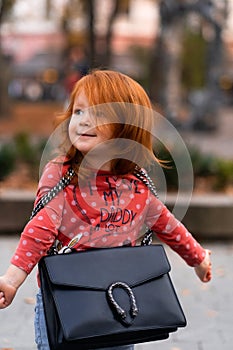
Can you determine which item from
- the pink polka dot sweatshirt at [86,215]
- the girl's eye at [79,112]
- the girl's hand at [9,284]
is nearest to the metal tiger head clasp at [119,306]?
the pink polka dot sweatshirt at [86,215]

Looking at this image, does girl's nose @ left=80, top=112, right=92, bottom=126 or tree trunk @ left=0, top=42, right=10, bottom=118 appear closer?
girl's nose @ left=80, top=112, right=92, bottom=126

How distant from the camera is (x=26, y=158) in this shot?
8.98 metres

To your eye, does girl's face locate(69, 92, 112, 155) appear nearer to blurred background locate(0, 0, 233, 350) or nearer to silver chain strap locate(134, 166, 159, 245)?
silver chain strap locate(134, 166, 159, 245)

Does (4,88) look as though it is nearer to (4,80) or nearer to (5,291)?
(4,80)

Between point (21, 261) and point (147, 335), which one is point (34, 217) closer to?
point (21, 261)

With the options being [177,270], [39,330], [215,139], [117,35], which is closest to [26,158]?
[177,270]

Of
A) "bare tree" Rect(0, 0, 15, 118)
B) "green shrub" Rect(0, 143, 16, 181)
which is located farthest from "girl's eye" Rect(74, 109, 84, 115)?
"bare tree" Rect(0, 0, 15, 118)

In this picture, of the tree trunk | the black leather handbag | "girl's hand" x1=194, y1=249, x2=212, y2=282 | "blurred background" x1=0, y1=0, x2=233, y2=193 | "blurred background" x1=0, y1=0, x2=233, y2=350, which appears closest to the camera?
the black leather handbag

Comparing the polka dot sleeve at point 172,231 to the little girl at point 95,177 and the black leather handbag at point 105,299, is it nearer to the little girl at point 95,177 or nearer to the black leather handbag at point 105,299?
the little girl at point 95,177

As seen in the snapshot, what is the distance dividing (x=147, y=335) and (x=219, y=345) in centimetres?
186

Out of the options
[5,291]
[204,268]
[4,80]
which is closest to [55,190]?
[5,291]

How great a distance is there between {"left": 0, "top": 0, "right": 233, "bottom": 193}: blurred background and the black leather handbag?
3.27 ft

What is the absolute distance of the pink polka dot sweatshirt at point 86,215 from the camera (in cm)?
259

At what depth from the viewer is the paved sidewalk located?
4.28 meters
